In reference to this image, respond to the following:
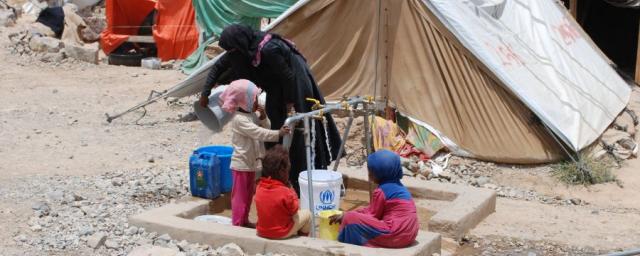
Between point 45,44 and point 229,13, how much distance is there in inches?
153

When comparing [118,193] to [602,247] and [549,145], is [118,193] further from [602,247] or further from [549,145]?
[549,145]

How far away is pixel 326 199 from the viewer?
5699 millimetres

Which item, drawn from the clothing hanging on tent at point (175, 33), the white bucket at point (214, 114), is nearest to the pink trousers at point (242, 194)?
the white bucket at point (214, 114)

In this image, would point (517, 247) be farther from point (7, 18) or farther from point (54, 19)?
point (7, 18)

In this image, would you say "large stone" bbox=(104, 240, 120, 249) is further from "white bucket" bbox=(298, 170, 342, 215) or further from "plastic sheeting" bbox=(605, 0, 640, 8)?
"plastic sheeting" bbox=(605, 0, 640, 8)

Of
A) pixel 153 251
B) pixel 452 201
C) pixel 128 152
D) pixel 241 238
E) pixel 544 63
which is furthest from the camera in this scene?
pixel 544 63

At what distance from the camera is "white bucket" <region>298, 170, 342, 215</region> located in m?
5.67

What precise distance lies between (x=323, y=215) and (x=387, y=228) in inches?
22.6

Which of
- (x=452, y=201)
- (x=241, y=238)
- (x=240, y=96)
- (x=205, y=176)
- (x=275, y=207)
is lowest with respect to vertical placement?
(x=452, y=201)

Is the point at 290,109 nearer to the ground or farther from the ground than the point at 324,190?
farther from the ground

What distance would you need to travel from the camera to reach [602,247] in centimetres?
570

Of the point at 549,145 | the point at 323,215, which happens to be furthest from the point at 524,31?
the point at 323,215

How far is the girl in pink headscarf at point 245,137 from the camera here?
5.31 m

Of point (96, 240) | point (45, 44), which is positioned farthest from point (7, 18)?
point (96, 240)
